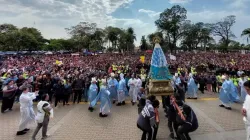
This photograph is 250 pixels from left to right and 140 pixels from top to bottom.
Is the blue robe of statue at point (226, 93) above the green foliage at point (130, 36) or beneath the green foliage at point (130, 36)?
beneath

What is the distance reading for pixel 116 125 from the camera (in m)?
7.54

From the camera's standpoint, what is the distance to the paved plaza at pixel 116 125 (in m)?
6.47

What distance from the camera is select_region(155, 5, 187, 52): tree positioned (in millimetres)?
53000

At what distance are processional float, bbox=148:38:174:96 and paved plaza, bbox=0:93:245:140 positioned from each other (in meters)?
1.28

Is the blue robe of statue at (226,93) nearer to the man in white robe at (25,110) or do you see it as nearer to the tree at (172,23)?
the man in white robe at (25,110)

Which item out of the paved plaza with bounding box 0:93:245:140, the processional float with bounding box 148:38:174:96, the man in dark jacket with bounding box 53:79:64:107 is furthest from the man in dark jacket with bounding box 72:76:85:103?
the processional float with bounding box 148:38:174:96

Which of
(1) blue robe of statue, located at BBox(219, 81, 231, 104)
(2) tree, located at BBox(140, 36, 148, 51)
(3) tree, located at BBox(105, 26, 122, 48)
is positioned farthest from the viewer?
(2) tree, located at BBox(140, 36, 148, 51)

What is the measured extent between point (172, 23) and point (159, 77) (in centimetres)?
4771

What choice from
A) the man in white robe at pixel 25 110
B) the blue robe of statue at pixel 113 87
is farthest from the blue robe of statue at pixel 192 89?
the man in white robe at pixel 25 110

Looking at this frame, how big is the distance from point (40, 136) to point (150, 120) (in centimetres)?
414

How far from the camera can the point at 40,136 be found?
21.7 feet

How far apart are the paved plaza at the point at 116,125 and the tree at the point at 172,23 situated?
151 feet

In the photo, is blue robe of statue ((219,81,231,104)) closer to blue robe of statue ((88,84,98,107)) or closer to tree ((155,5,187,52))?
blue robe of statue ((88,84,98,107))

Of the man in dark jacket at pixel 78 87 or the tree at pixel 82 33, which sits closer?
the man in dark jacket at pixel 78 87
